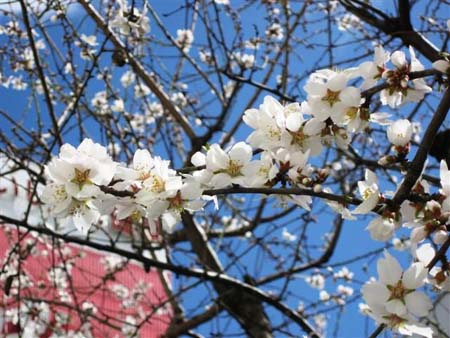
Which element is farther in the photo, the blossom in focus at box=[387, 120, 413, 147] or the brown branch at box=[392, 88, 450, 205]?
the blossom in focus at box=[387, 120, 413, 147]

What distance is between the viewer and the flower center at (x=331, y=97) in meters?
1.21

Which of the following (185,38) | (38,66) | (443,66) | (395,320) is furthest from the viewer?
(185,38)

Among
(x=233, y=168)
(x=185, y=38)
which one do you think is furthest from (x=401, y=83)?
(x=185, y=38)

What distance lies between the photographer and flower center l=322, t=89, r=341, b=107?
3.97ft

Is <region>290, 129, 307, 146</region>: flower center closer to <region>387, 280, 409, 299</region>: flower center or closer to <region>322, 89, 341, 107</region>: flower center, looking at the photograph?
<region>322, 89, 341, 107</region>: flower center

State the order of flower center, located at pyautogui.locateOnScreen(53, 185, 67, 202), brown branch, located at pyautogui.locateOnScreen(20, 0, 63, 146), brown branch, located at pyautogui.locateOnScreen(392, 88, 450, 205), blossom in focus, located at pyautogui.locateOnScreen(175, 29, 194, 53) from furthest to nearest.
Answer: blossom in focus, located at pyautogui.locateOnScreen(175, 29, 194, 53), brown branch, located at pyautogui.locateOnScreen(20, 0, 63, 146), flower center, located at pyautogui.locateOnScreen(53, 185, 67, 202), brown branch, located at pyautogui.locateOnScreen(392, 88, 450, 205)

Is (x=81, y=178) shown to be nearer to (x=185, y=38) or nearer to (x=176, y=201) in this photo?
(x=176, y=201)

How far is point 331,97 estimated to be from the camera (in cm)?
121

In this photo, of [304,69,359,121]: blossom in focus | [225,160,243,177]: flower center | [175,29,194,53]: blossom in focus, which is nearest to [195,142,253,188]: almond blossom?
[225,160,243,177]: flower center

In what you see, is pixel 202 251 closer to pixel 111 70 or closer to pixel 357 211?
pixel 111 70

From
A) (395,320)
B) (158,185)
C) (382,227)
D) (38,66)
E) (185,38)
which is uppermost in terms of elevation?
(185,38)

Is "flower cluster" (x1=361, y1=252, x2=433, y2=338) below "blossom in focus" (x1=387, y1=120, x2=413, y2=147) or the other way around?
below

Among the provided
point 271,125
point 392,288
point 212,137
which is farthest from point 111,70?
point 392,288

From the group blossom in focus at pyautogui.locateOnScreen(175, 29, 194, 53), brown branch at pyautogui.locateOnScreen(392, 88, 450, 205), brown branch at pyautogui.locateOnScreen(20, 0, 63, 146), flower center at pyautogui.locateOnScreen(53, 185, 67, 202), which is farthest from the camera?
blossom in focus at pyautogui.locateOnScreen(175, 29, 194, 53)
